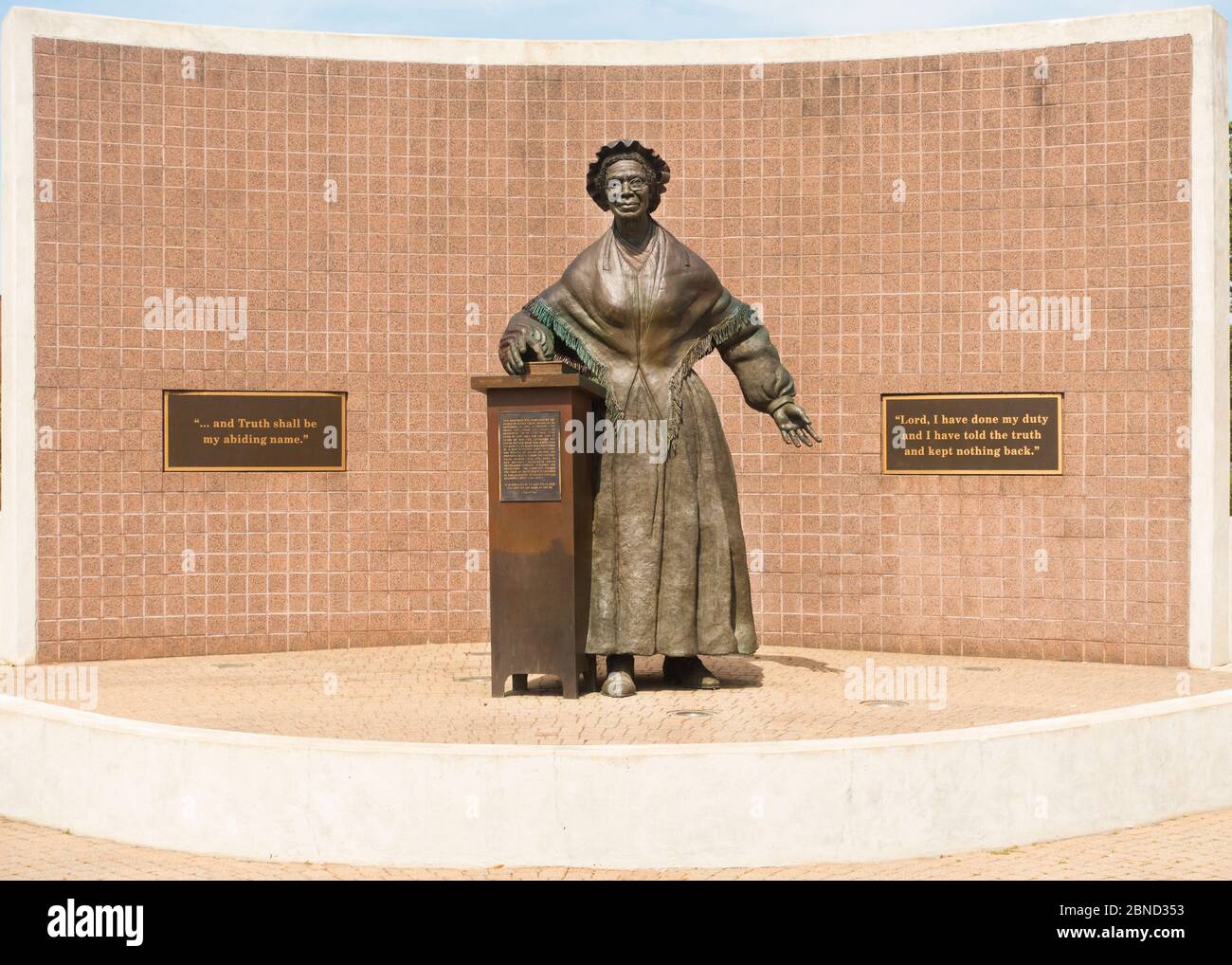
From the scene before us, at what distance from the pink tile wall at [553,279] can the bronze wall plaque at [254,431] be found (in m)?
0.11

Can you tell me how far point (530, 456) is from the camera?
25.8 ft

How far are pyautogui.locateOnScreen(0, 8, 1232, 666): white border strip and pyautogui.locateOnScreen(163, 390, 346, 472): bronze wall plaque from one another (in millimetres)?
1002

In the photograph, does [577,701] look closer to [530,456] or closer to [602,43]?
[530,456]

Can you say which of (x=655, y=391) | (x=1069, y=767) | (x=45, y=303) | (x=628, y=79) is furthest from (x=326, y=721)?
(x=628, y=79)

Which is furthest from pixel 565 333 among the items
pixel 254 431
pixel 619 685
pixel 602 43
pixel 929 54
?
pixel 929 54

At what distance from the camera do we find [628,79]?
11047 mm

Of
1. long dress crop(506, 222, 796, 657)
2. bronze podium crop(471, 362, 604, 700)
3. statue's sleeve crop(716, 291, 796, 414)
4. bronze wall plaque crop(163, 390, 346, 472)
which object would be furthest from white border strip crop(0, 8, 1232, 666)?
bronze podium crop(471, 362, 604, 700)

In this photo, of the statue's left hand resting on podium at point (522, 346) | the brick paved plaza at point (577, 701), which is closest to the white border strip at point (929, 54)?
the brick paved plaza at point (577, 701)

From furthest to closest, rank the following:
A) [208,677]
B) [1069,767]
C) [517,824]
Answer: [208,677] → [1069,767] → [517,824]

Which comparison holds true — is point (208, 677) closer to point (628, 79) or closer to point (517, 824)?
point (517, 824)

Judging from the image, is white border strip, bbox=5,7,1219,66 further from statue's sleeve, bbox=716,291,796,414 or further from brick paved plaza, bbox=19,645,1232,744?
brick paved plaza, bbox=19,645,1232,744

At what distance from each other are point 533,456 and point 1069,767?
10.5 ft

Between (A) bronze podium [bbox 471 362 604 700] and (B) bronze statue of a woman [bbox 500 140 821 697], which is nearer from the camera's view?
(A) bronze podium [bbox 471 362 604 700]

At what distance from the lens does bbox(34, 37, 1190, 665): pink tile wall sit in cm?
1029
